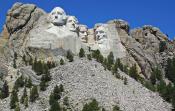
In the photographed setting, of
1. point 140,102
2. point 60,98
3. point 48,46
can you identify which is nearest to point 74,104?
point 60,98

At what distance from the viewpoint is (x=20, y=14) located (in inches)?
3344

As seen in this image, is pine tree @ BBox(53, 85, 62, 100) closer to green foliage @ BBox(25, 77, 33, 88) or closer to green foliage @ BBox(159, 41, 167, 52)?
green foliage @ BBox(25, 77, 33, 88)

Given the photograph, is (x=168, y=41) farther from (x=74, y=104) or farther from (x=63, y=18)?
(x=74, y=104)

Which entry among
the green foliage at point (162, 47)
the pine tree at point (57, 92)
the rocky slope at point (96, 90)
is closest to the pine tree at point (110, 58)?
the rocky slope at point (96, 90)

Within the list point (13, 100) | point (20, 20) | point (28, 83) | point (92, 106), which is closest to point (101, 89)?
point (92, 106)

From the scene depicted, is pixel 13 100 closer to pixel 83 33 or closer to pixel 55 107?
pixel 55 107

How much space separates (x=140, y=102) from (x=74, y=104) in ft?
21.6

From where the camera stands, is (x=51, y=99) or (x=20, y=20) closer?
(x=51, y=99)

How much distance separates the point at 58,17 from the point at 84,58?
5.77 metres

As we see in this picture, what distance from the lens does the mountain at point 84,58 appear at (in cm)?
7250

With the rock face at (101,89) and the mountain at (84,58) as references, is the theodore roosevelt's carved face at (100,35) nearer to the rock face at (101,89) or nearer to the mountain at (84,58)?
the mountain at (84,58)

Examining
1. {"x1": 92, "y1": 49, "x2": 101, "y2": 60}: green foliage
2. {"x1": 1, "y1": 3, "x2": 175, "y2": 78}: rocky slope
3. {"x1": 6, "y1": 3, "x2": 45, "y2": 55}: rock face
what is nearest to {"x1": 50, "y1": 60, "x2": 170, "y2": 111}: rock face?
{"x1": 92, "y1": 49, "x2": 101, "y2": 60}: green foliage

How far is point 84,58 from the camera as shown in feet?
261

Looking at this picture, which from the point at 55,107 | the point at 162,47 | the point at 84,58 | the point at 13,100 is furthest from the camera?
the point at 162,47
